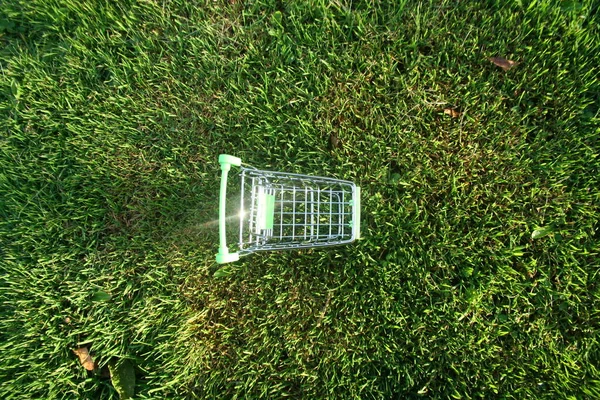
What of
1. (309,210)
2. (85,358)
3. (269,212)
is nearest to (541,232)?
(309,210)

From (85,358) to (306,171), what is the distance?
6.36 feet

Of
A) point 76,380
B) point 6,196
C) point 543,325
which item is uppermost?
point 6,196

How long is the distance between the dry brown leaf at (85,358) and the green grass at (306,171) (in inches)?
2.7

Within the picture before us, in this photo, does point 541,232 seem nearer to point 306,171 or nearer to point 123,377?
point 306,171

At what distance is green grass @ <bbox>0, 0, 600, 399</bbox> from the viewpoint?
220 cm

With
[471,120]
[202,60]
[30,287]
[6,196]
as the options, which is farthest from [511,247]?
[6,196]

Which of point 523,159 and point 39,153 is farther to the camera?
point 39,153

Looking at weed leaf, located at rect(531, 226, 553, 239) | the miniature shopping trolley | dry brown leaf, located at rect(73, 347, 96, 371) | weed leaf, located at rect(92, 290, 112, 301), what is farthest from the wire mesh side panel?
dry brown leaf, located at rect(73, 347, 96, 371)

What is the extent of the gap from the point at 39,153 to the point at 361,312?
244 cm

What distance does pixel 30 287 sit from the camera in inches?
94.1

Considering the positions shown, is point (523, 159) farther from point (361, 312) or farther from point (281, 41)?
point (281, 41)

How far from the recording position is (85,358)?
2.38 meters

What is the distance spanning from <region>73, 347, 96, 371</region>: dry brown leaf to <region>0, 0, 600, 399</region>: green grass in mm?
69

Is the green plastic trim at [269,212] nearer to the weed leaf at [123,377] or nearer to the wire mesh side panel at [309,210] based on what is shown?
the wire mesh side panel at [309,210]
